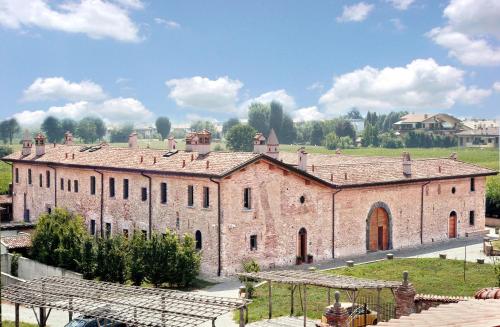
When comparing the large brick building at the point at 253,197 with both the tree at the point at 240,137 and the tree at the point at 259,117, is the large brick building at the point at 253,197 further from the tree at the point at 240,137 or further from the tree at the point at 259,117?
the tree at the point at 259,117

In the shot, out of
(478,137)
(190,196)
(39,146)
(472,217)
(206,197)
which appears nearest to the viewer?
(206,197)

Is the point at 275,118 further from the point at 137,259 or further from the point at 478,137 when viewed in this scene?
the point at 137,259

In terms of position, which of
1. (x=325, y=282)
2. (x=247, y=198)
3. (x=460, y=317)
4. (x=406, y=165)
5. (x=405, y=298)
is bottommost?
(x=405, y=298)

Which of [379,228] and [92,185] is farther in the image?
[92,185]

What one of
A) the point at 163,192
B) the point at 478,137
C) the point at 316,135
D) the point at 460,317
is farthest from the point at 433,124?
the point at 460,317

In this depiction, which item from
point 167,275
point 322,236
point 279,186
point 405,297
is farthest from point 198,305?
point 322,236

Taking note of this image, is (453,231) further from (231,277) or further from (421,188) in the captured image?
(231,277)

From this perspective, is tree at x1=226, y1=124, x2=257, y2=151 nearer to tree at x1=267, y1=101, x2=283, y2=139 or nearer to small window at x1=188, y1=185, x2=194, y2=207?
tree at x1=267, y1=101, x2=283, y2=139

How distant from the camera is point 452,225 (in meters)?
48.5

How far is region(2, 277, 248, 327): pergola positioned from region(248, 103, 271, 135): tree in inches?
5121

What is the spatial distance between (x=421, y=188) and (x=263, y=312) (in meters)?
21.9

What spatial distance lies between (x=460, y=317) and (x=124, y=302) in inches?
501

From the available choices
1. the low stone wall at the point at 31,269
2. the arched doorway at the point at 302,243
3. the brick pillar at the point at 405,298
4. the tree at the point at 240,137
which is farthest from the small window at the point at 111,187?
the tree at the point at 240,137

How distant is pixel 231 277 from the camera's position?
116ft
